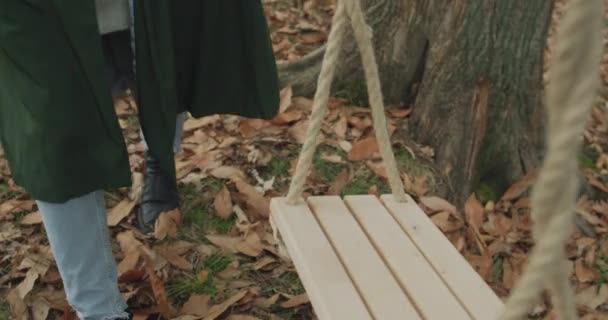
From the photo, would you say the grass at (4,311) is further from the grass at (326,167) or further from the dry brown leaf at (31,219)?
the grass at (326,167)

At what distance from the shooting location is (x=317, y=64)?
3.21m

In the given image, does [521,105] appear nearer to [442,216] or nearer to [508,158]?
[508,158]

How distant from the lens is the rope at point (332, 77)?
154cm

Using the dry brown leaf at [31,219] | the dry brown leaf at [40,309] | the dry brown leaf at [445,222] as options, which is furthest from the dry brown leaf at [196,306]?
the dry brown leaf at [445,222]

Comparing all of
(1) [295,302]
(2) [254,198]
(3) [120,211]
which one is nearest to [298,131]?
(2) [254,198]

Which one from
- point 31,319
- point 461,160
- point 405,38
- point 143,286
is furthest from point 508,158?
point 31,319

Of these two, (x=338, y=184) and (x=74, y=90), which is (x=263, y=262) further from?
(x=74, y=90)

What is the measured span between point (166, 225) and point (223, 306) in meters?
0.41

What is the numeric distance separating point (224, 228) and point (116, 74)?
2.49 ft

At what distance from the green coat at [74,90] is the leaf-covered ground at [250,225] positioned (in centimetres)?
47

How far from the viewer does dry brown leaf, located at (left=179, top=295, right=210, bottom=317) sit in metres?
2.04

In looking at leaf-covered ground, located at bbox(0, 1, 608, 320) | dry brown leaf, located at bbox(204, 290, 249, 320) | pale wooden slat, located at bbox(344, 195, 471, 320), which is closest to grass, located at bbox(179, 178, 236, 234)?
leaf-covered ground, located at bbox(0, 1, 608, 320)

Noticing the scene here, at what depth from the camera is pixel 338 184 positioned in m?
2.68

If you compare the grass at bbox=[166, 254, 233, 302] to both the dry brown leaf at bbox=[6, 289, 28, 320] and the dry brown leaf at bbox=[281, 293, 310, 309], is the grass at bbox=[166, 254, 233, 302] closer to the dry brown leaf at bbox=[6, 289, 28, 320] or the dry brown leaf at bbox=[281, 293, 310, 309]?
the dry brown leaf at bbox=[281, 293, 310, 309]
